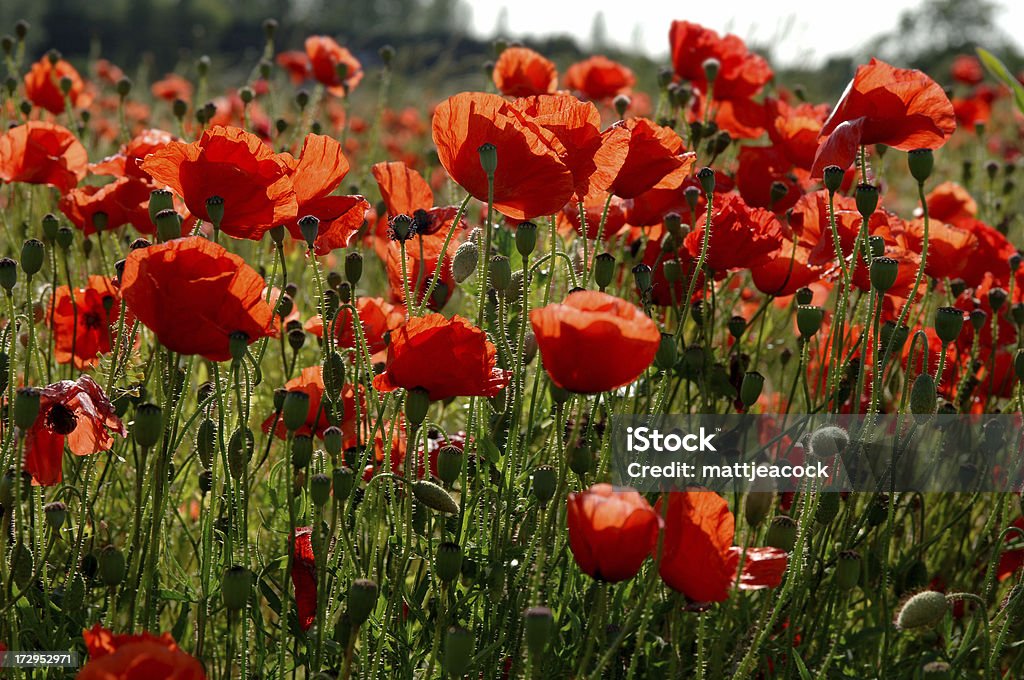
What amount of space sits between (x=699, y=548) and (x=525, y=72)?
5.53ft

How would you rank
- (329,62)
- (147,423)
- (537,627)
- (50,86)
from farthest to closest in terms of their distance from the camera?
(329,62), (50,86), (147,423), (537,627)

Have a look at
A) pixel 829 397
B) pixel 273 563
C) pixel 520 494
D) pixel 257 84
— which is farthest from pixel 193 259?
pixel 257 84

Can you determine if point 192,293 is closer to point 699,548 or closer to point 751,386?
point 699,548

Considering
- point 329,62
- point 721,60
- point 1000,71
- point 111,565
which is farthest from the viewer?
point 329,62

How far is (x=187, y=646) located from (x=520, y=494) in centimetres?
63

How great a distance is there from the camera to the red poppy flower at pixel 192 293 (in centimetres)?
123

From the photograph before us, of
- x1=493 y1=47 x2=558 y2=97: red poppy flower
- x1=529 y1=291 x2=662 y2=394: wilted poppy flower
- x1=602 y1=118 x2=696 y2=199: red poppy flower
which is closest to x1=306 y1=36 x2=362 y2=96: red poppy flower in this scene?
x1=493 y1=47 x2=558 y2=97: red poppy flower

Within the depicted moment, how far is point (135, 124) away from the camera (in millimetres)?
5344

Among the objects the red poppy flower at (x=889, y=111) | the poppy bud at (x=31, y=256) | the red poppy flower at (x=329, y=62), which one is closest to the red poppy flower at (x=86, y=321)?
the poppy bud at (x=31, y=256)

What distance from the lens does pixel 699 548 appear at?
1314mm

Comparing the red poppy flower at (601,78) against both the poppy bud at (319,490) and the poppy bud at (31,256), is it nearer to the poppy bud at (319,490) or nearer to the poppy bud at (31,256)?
the poppy bud at (31,256)

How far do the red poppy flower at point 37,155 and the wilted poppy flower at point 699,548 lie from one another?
1509 millimetres

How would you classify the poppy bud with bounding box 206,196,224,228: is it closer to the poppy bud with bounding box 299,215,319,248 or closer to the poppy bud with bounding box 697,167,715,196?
the poppy bud with bounding box 299,215,319,248

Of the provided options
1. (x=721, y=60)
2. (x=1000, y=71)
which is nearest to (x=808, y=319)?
(x=1000, y=71)
